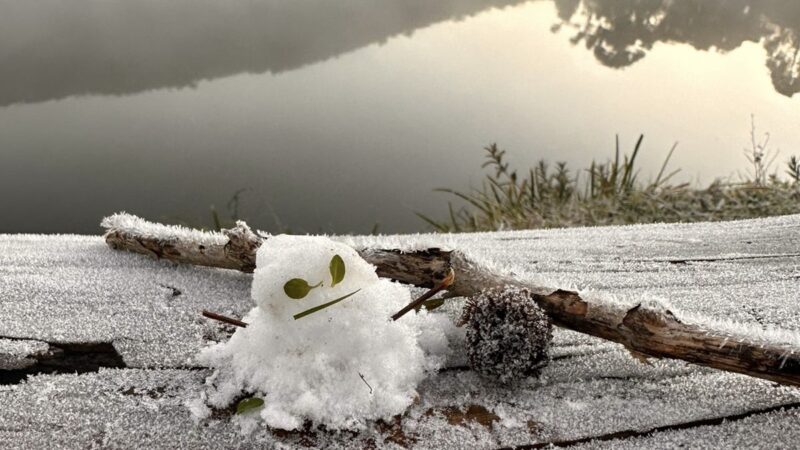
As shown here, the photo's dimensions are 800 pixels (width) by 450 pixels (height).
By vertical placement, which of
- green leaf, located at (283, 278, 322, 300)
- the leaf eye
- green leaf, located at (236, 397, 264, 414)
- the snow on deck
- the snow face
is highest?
the leaf eye

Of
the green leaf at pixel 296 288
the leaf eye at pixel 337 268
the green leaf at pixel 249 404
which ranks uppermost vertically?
the leaf eye at pixel 337 268

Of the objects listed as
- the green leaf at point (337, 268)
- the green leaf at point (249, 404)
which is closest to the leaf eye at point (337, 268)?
the green leaf at point (337, 268)

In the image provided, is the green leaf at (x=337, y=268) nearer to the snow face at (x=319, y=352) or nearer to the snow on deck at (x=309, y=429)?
the snow face at (x=319, y=352)

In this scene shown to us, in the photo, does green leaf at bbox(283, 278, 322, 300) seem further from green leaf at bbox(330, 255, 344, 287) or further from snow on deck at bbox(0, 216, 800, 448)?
snow on deck at bbox(0, 216, 800, 448)

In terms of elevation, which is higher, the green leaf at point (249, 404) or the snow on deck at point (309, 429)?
the green leaf at point (249, 404)

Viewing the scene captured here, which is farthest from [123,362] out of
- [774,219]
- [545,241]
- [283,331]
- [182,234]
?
[774,219]

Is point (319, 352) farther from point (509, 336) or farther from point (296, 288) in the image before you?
point (509, 336)

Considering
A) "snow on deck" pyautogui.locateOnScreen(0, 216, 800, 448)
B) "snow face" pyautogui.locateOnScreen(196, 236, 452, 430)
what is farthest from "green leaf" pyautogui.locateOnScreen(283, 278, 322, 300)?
"snow on deck" pyautogui.locateOnScreen(0, 216, 800, 448)

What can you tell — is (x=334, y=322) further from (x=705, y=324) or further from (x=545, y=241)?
(x=545, y=241)
